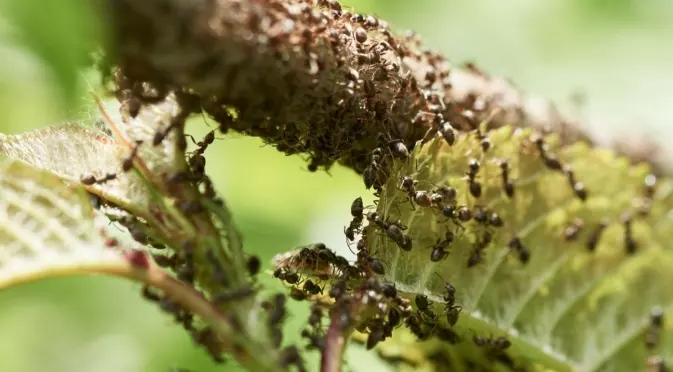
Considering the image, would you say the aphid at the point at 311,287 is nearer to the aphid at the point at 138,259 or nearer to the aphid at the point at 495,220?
the aphid at the point at 495,220

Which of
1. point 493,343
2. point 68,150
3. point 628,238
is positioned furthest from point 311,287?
point 628,238

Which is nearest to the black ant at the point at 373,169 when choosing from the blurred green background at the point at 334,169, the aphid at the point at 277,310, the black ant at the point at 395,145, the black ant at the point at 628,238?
the black ant at the point at 395,145

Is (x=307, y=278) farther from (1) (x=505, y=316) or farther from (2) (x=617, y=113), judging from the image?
(2) (x=617, y=113)

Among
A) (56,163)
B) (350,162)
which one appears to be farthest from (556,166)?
(56,163)

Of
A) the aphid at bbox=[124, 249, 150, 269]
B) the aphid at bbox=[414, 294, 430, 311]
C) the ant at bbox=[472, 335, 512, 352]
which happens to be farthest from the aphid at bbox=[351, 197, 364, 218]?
the aphid at bbox=[124, 249, 150, 269]

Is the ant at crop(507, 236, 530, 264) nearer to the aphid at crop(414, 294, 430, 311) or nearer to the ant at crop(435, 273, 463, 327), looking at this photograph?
the ant at crop(435, 273, 463, 327)

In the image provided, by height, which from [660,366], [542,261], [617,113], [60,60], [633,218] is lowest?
[60,60]

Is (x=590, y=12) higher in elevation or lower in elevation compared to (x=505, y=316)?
higher
